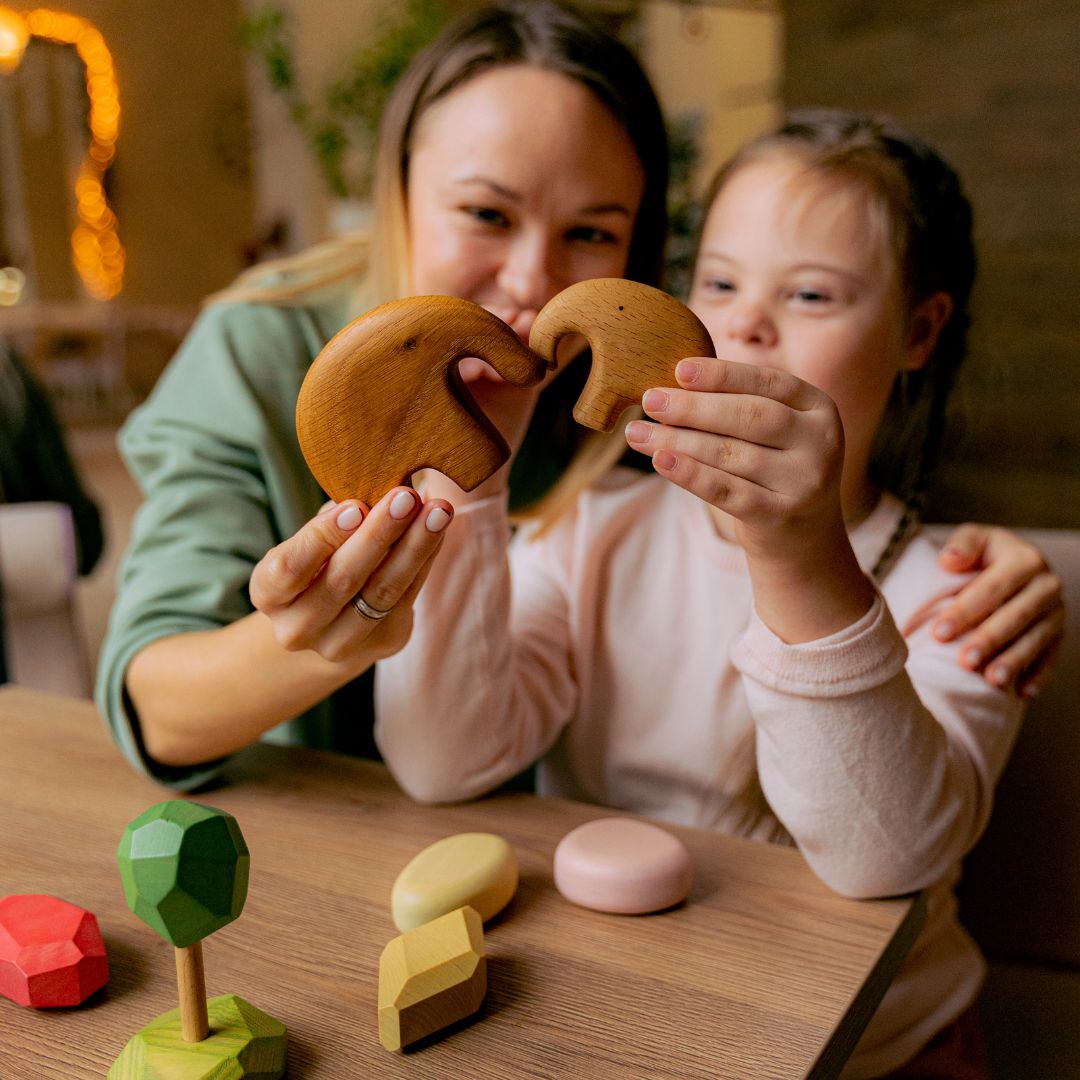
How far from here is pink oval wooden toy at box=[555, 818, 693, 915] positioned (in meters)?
0.68

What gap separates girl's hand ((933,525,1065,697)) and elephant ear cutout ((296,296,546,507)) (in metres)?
0.48

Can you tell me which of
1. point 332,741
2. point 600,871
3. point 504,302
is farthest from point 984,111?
point 600,871

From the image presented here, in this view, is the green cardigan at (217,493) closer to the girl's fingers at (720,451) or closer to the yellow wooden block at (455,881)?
the yellow wooden block at (455,881)

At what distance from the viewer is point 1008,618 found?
88cm

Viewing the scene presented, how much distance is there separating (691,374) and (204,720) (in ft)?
1.61

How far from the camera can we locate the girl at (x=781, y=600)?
0.65 meters

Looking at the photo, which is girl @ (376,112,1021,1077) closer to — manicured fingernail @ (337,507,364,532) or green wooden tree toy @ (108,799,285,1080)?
manicured fingernail @ (337,507,364,532)

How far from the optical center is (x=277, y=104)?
6.19 meters

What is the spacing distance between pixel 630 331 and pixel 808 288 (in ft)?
1.27

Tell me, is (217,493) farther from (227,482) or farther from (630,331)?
(630,331)

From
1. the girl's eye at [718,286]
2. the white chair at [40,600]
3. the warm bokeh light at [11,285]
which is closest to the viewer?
the girl's eye at [718,286]

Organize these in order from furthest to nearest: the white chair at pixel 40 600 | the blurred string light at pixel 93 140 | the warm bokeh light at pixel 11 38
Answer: the blurred string light at pixel 93 140
the warm bokeh light at pixel 11 38
the white chair at pixel 40 600

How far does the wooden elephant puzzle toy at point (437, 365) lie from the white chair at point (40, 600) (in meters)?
1.49

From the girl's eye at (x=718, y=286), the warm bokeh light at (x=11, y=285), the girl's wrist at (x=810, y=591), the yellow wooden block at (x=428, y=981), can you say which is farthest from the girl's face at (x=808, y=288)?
the warm bokeh light at (x=11, y=285)
